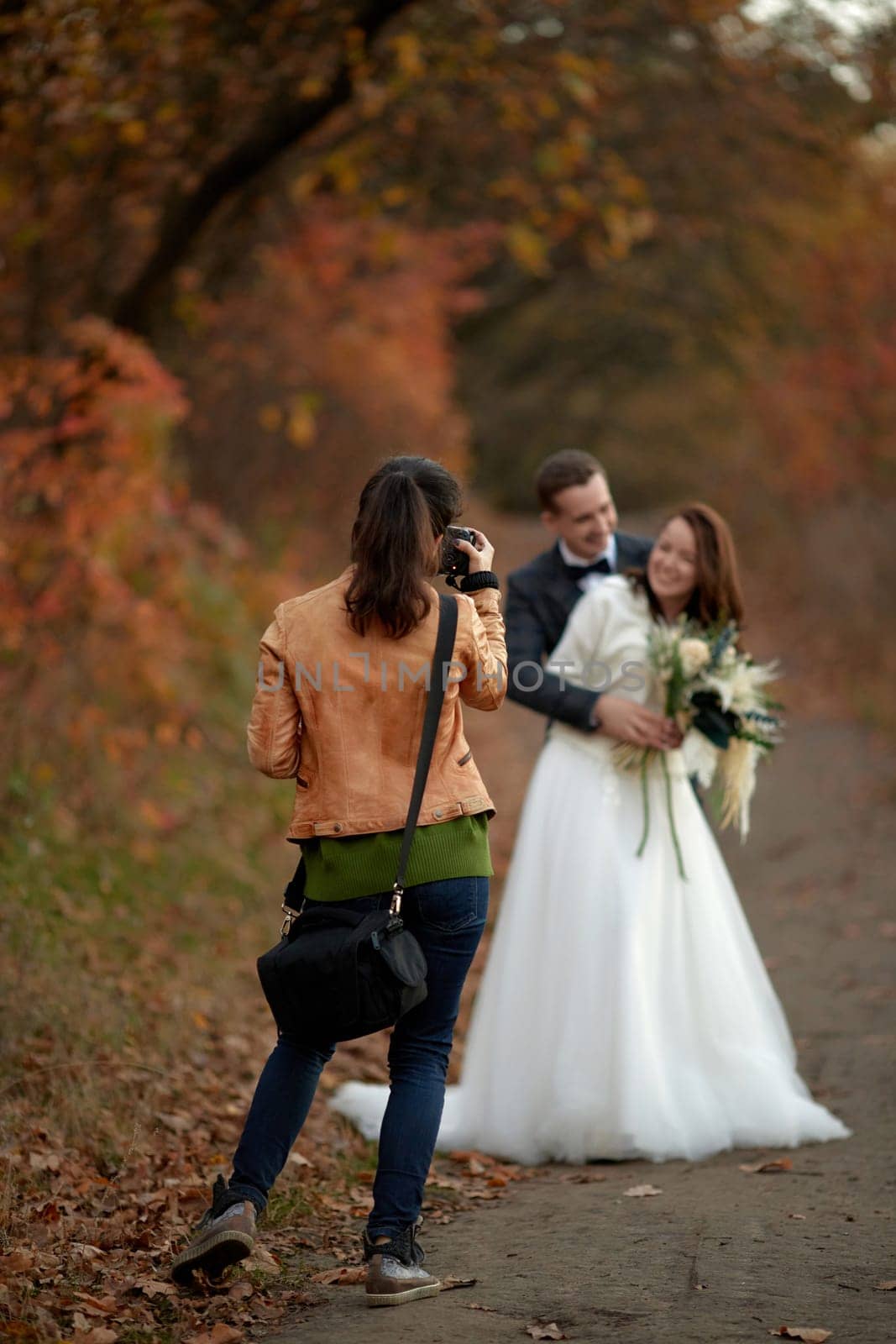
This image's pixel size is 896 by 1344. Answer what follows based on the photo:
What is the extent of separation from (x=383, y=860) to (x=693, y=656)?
1962 millimetres

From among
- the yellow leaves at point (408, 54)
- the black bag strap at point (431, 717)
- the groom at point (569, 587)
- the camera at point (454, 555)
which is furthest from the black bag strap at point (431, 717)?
the yellow leaves at point (408, 54)

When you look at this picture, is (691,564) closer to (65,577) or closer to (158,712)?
(65,577)

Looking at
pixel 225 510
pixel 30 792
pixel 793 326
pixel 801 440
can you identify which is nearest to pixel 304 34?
pixel 30 792

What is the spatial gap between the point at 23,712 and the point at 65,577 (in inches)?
34.4

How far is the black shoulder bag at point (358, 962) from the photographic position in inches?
143

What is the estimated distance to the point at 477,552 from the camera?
3.95m

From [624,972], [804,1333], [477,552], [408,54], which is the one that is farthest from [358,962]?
[408,54]

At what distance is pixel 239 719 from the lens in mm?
10430

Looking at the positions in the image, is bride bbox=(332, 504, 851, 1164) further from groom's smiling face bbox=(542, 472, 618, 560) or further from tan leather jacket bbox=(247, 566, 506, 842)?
tan leather jacket bbox=(247, 566, 506, 842)

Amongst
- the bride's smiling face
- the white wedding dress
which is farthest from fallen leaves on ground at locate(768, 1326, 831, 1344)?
the bride's smiling face

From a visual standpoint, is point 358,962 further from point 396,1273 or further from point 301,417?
point 301,417

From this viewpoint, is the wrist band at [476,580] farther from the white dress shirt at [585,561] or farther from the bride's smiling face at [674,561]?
the white dress shirt at [585,561]

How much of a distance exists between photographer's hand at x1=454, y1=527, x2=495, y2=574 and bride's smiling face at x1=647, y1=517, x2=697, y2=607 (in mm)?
1685

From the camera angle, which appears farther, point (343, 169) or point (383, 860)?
point (343, 169)
